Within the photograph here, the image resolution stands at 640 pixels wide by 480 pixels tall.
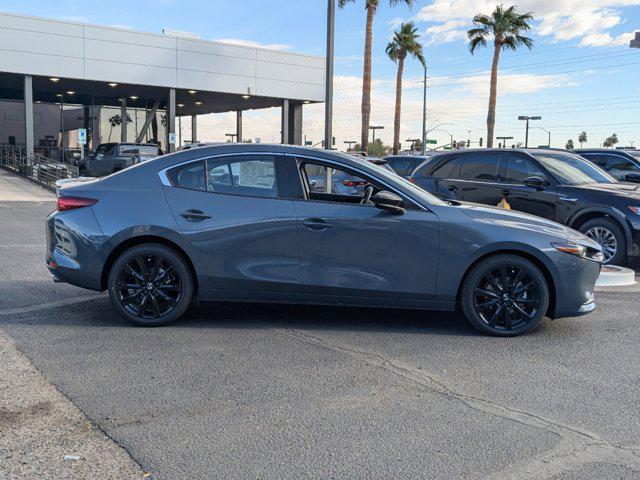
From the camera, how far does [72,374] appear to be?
4.41 metres

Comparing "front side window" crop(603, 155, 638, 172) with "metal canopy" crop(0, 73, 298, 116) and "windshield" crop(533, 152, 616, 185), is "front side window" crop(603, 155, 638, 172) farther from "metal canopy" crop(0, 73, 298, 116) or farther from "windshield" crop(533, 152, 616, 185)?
"metal canopy" crop(0, 73, 298, 116)

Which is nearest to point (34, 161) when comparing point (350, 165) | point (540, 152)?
point (540, 152)

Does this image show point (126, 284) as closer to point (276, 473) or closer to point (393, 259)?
point (393, 259)

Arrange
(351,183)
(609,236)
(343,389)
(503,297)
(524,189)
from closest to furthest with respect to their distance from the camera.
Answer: (343,389) → (503,297) → (351,183) → (609,236) → (524,189)

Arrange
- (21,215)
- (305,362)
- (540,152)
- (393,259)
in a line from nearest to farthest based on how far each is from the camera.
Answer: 1. (305,362)
2. (393,259)
3. (540,152)
4. (21,215)

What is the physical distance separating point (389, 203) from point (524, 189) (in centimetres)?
495

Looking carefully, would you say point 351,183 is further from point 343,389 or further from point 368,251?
point 343,389

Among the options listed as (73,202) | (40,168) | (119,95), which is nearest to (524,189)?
(73,202)

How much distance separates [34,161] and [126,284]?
23.9 m

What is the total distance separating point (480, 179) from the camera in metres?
10.2

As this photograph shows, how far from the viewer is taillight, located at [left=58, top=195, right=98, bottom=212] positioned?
5660 millimetres

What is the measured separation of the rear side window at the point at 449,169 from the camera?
413 inches

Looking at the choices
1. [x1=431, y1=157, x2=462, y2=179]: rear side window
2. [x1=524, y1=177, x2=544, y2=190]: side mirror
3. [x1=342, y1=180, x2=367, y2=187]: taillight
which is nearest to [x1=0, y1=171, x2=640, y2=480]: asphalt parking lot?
[x1=342, y1=180, x2=367, y2=187]: taillight

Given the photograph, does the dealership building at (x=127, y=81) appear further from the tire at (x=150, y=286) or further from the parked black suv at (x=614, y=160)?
the tire at (x=150, y=286)
